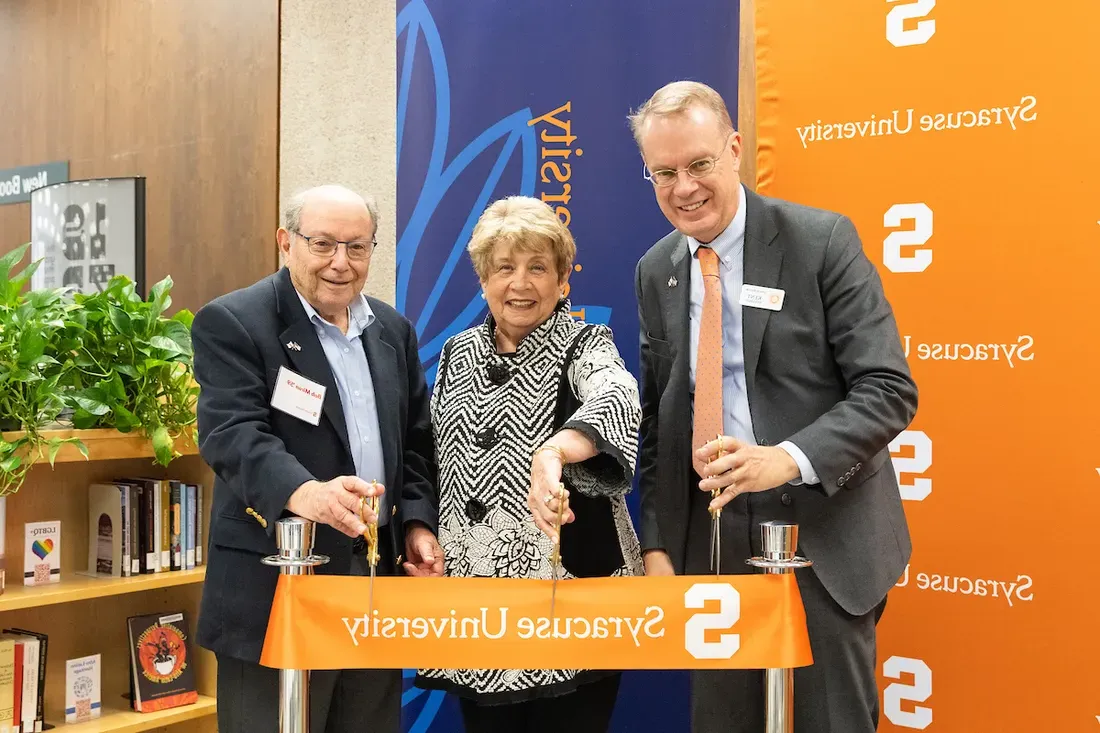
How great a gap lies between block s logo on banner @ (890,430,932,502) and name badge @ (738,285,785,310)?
1.18 meters

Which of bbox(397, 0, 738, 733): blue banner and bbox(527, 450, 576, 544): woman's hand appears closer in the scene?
bbox(527, 450, 576, 544): woman's hand

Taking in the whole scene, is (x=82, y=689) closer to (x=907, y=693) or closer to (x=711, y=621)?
(x=711, y=621)

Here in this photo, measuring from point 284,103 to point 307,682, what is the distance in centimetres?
328

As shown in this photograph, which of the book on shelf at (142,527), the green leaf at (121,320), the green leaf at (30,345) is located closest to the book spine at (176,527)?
the book on shelf at (142,527)

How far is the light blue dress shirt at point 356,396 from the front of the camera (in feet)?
7.33

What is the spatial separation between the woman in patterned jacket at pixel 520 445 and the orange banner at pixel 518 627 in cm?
37

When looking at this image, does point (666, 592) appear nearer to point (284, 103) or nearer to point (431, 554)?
point (431, 554)

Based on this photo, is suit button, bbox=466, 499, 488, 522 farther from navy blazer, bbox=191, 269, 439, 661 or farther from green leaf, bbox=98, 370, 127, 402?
green leaf, bbox=98, 370, 127, 402

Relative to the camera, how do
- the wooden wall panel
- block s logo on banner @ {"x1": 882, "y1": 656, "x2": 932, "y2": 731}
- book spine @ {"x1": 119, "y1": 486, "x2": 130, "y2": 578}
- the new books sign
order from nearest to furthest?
block s logo on banner @ {"x1": 882, "y1": 656, "x2": 932, "y2": 731}
book spine @ {"x1": 119, "y1": 486, "x2": 130, "y2": 578}
the wooden wall panel
the new books sign

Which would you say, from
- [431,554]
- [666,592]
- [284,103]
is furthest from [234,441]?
[284,103]

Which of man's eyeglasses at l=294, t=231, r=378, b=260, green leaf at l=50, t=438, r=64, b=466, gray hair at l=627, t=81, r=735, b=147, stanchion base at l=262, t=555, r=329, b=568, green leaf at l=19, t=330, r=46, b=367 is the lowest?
stanchion base at l=262, t=555, r=329, b=568

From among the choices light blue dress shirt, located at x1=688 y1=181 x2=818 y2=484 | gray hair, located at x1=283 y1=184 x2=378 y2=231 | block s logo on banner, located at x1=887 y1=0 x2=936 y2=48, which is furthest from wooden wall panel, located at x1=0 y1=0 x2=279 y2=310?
light blue dress shirt, located at x1=688 y1=181 x2=818 y2=484

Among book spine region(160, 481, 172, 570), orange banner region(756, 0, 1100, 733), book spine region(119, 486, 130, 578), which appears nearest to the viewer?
orange banner region(756, 0, 1100, 733)

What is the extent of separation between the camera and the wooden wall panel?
479 cm
